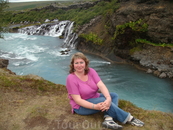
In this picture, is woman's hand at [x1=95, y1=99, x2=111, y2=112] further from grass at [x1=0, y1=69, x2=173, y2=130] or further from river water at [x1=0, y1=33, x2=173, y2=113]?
river water at [x1=0, y1=33, x2=173, y2=113]

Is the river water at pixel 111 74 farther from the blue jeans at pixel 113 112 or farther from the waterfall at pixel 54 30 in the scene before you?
the waterfall at pixel 54 30

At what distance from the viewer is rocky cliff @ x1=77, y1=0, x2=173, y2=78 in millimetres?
18688

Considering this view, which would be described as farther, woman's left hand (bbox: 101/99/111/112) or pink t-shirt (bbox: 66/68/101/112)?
pink t-shirt (bbox: 66/68/101/112)

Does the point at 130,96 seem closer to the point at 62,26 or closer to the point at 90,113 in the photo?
the point at 90,113

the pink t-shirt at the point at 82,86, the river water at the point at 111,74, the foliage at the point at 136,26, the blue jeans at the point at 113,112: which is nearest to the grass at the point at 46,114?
the blue jeans at the point at 113,112

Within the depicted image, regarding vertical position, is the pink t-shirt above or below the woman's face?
below

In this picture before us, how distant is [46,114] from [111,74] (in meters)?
13.4

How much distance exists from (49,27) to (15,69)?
2535cm

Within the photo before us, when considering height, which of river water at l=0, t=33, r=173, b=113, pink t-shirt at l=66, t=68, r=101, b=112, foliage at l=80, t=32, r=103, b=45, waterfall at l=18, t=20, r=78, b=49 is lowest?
river water at l=0, t=33, r=173, b=113

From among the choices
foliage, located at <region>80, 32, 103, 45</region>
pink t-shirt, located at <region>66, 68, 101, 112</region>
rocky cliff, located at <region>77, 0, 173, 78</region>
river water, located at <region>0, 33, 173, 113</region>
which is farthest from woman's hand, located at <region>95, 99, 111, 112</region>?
foliage, located at <region>80, 32, 103, 45</region>

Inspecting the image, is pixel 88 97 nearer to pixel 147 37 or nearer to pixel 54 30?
pixel 147 37

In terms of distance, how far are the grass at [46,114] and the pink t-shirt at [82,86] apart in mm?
593

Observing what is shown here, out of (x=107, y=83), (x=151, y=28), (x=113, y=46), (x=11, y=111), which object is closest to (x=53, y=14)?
(x=113, y=46)

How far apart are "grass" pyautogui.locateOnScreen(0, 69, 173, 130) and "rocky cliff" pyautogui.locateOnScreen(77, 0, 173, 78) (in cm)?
1273
